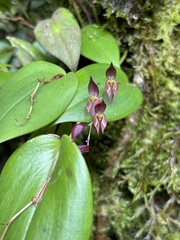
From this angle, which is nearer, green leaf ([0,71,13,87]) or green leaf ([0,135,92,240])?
green leaf ([0,135,92,240])

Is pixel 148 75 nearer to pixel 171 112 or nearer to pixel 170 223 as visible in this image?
pixel 171 112

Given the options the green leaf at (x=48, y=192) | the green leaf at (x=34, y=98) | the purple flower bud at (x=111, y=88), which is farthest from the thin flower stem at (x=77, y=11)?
the green leaf at (x=48, y=192)

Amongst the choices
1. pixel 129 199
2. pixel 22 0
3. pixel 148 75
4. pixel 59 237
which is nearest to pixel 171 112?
pixel 148 75

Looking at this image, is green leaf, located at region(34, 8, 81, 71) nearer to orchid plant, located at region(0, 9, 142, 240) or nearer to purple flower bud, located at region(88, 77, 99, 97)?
orchid plant, located at region(0, 9, 142, 240)

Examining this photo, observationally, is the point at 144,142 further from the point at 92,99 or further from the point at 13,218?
the point at 13,218

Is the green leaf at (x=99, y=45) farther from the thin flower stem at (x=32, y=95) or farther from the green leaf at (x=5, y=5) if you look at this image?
the green leaf at (x=5, y=5)

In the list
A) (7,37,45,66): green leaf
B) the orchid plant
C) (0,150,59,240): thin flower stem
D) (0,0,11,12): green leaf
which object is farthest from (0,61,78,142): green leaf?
(0,0,11,12): green leaf
